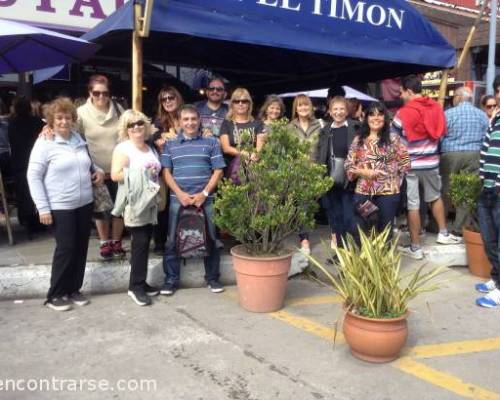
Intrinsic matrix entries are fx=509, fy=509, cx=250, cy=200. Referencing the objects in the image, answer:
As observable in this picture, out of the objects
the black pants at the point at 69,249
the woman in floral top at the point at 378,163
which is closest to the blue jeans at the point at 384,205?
the woman in floral top at the point at 378,163

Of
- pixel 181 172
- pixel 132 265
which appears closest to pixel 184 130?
pixel 181 172

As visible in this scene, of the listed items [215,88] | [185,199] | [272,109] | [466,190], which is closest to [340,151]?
[272,109]

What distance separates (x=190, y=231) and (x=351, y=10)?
308 centimetres

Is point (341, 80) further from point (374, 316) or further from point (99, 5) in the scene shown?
point (374, 316)

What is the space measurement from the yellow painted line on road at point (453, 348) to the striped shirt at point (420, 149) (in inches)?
94.5

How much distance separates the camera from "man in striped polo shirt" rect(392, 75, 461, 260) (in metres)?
5.61

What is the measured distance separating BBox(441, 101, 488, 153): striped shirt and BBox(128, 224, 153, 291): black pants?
3.81 m

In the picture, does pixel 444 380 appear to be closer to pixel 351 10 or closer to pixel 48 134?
pixel 48 134

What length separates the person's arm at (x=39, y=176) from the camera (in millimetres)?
3949

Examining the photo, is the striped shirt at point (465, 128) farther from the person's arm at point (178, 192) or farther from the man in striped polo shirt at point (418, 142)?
the person's arm at point (178, 192)

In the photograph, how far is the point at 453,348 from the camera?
145 inches

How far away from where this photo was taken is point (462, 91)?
635cm

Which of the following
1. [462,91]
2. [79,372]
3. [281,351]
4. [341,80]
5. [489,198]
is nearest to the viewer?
[79,372]

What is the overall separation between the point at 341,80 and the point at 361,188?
3.71 meters
